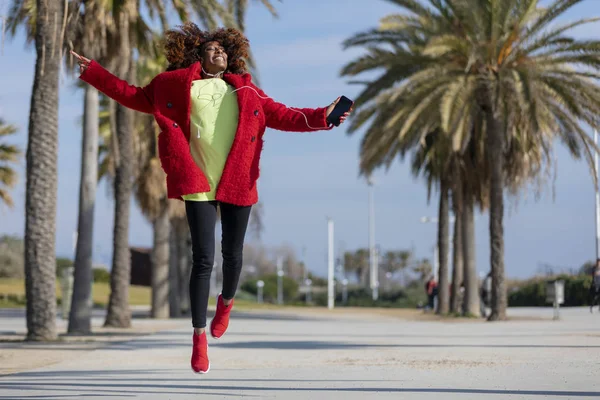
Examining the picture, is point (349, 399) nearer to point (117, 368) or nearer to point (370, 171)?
point (117, 368)

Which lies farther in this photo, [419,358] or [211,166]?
[419,358]

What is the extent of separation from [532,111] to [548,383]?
16.1m

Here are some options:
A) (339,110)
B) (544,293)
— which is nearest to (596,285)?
(544,293)

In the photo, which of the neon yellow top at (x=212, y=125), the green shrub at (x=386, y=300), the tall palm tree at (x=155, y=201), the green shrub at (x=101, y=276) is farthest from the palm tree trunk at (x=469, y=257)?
the green shrub at (x=101, y=276)

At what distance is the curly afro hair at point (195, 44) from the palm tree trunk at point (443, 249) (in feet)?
89.5

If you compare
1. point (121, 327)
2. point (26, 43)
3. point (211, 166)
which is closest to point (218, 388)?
point (211, 166)

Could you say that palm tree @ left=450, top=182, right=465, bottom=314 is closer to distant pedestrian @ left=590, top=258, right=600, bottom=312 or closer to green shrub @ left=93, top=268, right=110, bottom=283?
distant pedestrian @ left=590, top=258, right=600, bottom=312

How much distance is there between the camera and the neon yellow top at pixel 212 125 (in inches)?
270

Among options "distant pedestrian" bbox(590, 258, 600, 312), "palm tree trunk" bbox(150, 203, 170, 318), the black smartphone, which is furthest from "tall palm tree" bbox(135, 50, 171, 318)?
the black smartphone

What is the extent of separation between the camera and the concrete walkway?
7.94m

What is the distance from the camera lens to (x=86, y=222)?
21.2m

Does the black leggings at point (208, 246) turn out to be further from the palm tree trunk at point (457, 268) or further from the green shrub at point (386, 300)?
the green shrub at point (386, 300)

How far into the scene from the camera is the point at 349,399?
7402 mm

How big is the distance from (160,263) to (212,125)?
25757mm
